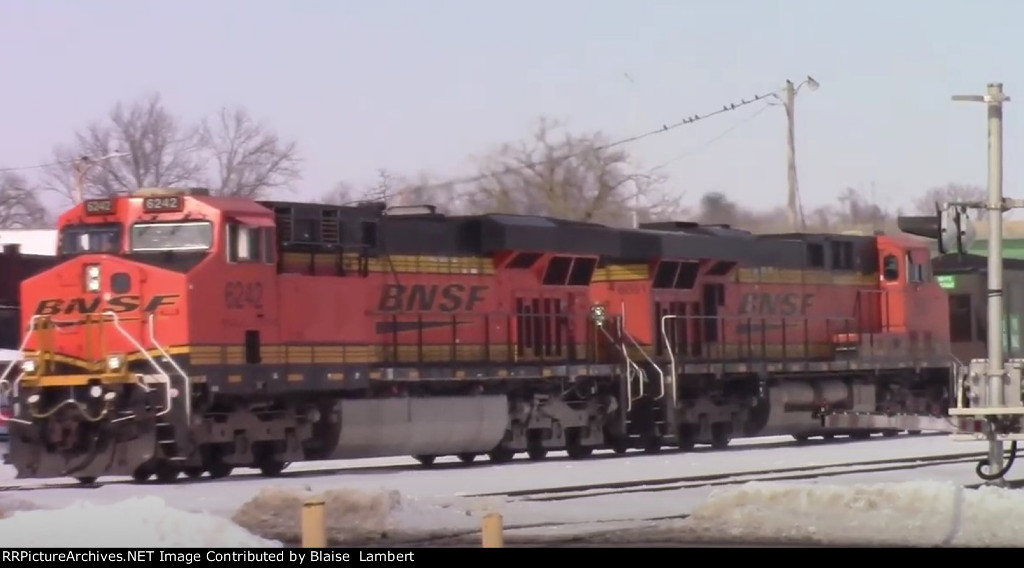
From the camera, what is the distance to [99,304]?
62.6ft

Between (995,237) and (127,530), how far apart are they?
348 inches

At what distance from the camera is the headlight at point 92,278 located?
19.2 metres

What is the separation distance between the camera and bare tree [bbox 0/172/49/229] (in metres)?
54.0

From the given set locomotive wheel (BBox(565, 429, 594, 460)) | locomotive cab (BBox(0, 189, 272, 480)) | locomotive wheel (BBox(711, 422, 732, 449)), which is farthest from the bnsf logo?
locomotive wheel (BBox(711, 422, 732, 449))

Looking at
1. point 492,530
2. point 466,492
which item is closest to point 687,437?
point 466,492

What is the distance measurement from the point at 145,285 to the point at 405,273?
398 cm

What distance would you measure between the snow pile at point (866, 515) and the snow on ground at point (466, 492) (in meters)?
0.22

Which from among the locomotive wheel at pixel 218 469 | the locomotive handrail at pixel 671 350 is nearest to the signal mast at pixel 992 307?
the locomotive wheel at pixel 218 469

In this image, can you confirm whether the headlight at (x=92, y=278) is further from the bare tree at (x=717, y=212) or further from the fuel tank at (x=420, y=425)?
the bare tree at (x=717, y=212)

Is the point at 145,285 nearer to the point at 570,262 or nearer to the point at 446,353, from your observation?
the point at 446,353

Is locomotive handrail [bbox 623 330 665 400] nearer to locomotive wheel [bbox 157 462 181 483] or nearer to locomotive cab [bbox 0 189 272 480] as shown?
locomotive cab [bbox 0 189 272 480]

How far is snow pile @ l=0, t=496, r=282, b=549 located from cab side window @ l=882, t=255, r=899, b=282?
20.0 meters

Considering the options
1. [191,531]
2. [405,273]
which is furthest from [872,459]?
[191,531]

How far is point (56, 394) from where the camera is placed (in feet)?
62.8
